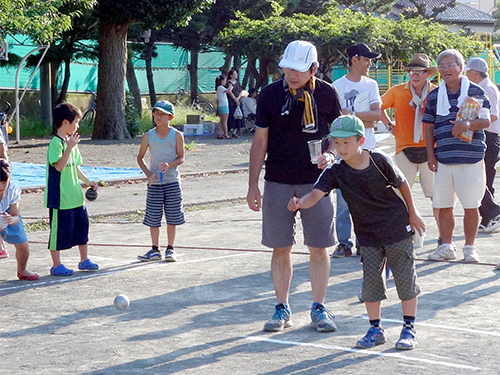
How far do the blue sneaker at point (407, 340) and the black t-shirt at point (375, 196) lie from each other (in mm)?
575

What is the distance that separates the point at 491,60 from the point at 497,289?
2575cm

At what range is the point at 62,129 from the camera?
7.89 metres

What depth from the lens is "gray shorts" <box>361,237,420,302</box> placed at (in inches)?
209

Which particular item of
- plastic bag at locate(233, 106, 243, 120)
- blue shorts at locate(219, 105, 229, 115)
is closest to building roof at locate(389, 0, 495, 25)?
plastic bag at locate(233, 106, 243, 120)

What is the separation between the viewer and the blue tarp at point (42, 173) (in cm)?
1469

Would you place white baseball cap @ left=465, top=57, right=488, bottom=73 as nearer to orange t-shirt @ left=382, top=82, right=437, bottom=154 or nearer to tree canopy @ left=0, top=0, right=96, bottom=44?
orange t-shirt @ left=382, top=82, right=437, bottom=154

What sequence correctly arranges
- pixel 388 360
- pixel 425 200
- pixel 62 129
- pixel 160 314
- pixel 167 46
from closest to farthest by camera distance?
pixel 388 360, pixel 160 314, pixel 62 129, pixel 425 200, pixel 167 46

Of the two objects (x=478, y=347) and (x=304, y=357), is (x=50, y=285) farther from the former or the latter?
(x=478, y=347)

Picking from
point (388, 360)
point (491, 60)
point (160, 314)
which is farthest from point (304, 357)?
point (491, 60)

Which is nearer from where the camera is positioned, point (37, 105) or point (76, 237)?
point (76, 237)

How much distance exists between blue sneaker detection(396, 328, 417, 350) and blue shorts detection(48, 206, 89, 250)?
12.1 feet

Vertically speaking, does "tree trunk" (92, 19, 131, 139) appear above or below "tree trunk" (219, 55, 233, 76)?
below

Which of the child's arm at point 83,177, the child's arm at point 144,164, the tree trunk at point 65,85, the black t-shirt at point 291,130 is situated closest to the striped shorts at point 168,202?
the child's arm at point 144,164

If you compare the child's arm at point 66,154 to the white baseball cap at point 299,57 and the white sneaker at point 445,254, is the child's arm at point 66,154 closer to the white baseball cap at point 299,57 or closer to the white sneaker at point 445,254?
the white baseball cap at point 299,57
